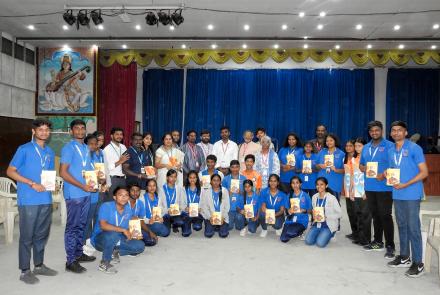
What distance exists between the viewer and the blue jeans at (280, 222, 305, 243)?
5016mm

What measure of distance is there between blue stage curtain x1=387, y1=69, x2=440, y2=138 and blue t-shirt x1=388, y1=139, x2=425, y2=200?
9025 millimetres

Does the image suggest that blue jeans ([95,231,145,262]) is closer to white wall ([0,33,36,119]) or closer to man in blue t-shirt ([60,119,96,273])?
man in blue t-shirt ([60,119,96,273])

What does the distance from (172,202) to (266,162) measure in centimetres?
169

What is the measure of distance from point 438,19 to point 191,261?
832 centimetres

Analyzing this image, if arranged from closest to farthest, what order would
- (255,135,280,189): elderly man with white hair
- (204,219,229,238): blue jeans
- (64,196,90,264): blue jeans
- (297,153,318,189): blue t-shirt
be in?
(64,196,90,264): blue jeans, (204,219,229,238): blue jeans, (297,153,318,189): blue t-shirt, (255,135,280,189): elderly man with white hair

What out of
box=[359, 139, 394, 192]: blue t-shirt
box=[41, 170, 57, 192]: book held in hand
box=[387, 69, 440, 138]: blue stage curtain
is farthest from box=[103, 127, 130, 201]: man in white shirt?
box=[387, 69, 440, 138]: blue stage curtain

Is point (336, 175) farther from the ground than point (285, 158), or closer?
closer

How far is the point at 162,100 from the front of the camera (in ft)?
40.3

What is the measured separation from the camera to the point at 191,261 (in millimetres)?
4141

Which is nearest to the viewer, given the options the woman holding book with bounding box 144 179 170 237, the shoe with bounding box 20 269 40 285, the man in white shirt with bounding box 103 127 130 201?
the shoe with bounding box 20 269 40 285

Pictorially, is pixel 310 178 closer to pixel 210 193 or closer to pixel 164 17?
pixel 210 193

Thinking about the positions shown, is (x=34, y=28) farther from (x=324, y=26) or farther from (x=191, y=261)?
(x=191, y=261)

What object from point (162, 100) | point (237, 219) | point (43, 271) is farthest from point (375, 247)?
point (162, 100)

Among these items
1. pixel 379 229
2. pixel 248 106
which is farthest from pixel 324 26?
pixel 379 229
